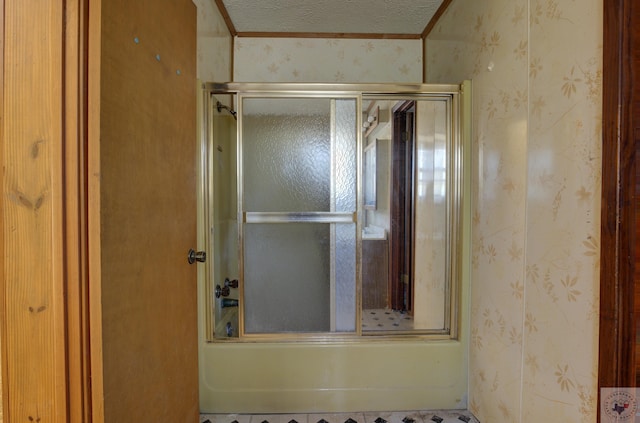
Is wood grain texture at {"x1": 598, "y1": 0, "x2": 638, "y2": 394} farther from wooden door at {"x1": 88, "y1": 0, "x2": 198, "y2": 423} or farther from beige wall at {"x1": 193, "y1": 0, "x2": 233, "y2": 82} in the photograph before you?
beige wall at {"x1": 193, "y1": 0, "x2": 233, "y2": 82}

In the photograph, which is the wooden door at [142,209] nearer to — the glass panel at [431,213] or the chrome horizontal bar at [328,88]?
the chrome horizontal bar at [328,88]

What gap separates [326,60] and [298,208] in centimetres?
120

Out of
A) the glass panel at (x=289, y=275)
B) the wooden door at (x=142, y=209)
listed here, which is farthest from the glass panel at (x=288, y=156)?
the wooden door at (x=142, y=209)

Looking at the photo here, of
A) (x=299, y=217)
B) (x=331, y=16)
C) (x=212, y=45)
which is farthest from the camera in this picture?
(x=331, y=16)

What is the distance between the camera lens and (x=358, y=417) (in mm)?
1632

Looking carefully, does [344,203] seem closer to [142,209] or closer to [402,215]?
[402,215]

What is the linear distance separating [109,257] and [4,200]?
0.23 m

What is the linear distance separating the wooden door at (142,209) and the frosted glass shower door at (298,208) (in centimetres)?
47

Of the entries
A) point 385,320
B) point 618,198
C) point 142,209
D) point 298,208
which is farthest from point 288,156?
point 618,198

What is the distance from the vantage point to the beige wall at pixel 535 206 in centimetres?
99

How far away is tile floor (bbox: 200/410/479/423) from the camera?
1.60 meters

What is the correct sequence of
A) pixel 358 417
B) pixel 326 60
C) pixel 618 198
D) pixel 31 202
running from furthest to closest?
1. pixel 326 60
2. pixel 358 417
3. pixel 618 198
4. pixel 31 202

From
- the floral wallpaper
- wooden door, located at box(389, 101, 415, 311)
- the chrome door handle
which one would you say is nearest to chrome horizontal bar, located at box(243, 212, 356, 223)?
wooden door, located at box(389, 101, 415, 311)

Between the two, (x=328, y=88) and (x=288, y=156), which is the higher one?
(x=328, y=88)
